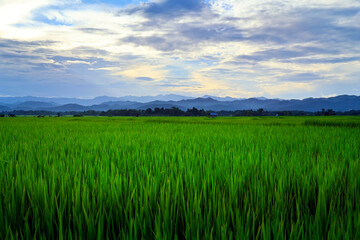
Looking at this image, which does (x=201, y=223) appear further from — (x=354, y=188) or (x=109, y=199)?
(x=354, y=188)

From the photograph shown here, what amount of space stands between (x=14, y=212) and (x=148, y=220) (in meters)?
0.89

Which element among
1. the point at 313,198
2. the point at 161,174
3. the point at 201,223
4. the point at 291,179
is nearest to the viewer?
the point at 201,223

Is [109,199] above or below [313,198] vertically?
above

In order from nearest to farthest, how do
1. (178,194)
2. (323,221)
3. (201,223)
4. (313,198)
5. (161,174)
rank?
(201,223)
(323,221)
(178,194)
(313,198)
(161,174)

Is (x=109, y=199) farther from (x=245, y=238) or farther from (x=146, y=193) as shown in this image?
(x=245, y=238)

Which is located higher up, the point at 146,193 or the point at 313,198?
the point at 146,193

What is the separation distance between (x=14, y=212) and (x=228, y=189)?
1.49 m

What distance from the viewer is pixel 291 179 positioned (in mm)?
1942

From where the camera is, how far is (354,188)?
176 cm

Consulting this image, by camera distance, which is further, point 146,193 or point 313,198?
point 313,198

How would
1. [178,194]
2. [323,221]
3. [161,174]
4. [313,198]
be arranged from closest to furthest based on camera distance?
[323,221], [178,194], [313,198], [161,174]

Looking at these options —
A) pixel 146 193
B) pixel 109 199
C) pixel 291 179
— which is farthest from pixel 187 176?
pixel 291 179

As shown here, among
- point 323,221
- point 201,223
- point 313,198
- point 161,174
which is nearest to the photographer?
point 201,223

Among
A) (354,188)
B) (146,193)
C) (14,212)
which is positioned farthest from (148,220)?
(354,188)
